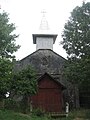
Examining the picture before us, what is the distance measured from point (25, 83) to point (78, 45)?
8.33 m

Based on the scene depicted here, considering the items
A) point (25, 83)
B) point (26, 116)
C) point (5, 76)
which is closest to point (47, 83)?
point (25, 83)

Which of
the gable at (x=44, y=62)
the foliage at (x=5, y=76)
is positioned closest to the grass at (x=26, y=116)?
the foliage at (x=5, y=76)

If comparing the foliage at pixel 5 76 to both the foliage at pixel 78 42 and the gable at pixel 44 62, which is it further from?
the gable at pixel 44 62

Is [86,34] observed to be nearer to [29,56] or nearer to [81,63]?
[81,63]

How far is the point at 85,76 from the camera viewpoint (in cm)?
3300

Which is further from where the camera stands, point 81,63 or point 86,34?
point 86,34

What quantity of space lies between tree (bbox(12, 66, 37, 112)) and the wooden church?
3670 millimetres

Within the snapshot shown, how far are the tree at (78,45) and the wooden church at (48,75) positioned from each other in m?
2.61

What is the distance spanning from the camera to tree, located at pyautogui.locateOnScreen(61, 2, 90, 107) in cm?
3375

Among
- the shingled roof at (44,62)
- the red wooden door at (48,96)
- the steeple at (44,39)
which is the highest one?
the steeple at (44,39)

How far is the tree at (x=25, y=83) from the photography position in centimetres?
3144

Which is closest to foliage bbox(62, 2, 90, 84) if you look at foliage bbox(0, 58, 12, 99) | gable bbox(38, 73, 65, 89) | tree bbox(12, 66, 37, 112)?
gable bbox(38, 73, 65, 89)

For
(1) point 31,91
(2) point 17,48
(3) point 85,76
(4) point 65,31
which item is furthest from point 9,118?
(4) point 65,31

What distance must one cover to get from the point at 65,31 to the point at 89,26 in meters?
2.90
